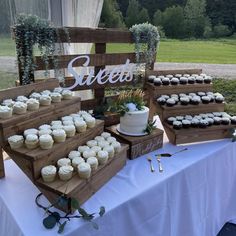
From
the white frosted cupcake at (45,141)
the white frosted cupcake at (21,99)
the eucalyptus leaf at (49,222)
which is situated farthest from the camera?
the white frosted cupcake at (21,99)

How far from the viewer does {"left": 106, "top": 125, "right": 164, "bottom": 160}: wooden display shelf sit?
1.34 meters

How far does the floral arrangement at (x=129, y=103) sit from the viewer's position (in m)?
1.37

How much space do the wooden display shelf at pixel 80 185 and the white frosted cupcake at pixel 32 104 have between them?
283 millimetres

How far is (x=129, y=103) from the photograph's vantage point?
1.40 metres

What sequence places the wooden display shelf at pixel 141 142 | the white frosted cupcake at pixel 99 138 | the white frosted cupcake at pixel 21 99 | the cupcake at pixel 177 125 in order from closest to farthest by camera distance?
the white frosted cupcake at pixel 21 99
the white frosted cupcake at pixel 99 138
the wooden display shelf at pixel 141 142
the cupcake at pixel 177 125

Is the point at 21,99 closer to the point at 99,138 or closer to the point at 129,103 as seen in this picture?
the point at 99,138

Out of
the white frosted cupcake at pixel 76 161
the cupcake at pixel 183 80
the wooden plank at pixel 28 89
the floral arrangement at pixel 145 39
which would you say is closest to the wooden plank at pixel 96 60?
the floral arrangement at pixel 145 39

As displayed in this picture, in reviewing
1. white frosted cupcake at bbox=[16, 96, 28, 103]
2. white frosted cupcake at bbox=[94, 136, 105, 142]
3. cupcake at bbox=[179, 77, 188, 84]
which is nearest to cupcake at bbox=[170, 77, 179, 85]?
cupcake at bbox=[179, 77, 188, 84]

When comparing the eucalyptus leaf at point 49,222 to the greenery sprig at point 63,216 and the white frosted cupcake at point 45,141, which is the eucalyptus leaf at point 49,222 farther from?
the white frosted cupcake at point 45,141

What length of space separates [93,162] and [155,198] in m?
0.34

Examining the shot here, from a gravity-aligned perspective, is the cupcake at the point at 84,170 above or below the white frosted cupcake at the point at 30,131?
below

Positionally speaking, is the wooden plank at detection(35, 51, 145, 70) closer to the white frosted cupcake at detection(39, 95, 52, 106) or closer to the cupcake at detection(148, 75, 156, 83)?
the cupcake at detection(148, 75, 156, 83)

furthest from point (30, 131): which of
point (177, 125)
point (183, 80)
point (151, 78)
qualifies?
point (183, 80)

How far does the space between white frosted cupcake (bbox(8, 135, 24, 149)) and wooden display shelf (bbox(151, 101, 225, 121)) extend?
866 mm
